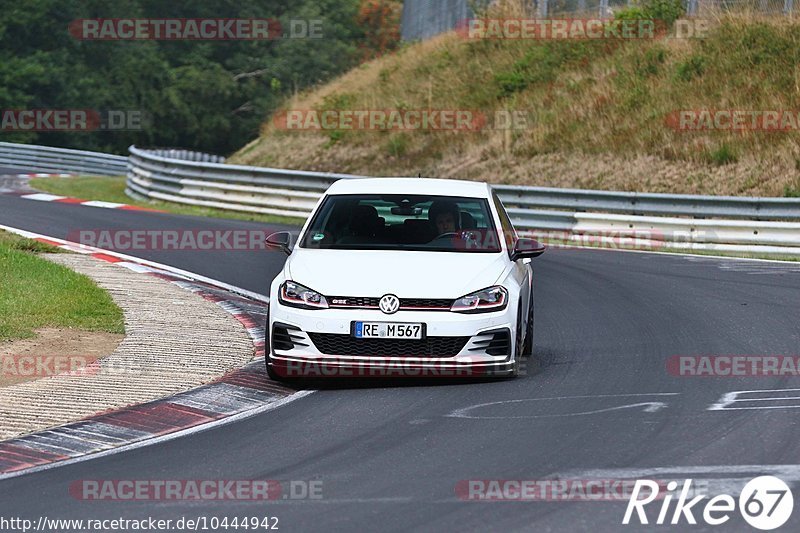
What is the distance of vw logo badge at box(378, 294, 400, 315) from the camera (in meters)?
9.63

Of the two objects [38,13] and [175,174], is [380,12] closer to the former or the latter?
[38,13]

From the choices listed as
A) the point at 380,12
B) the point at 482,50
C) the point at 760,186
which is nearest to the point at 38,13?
the point at 380,12

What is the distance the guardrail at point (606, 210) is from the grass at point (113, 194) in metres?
0.20

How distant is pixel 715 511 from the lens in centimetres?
635

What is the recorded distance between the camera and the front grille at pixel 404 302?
967 cm

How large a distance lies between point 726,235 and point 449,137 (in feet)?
37.4

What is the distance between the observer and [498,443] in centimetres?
799

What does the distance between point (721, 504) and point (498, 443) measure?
181 centimetres

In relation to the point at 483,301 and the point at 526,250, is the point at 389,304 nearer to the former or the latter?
the point at 483,301
